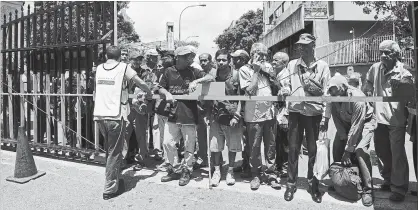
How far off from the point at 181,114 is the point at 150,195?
3.87 feet

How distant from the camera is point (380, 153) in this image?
4312 mm

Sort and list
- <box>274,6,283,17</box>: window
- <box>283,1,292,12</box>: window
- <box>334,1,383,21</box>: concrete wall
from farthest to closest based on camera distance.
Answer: <box>274,6,283,17</box>: window < <box>283,1,292,12</box>: window < <box>334,1,383,21</box>: concrete wall

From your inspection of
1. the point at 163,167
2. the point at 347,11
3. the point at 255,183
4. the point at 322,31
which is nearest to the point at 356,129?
the point at 255,183

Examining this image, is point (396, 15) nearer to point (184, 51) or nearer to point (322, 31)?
point (184, 51)

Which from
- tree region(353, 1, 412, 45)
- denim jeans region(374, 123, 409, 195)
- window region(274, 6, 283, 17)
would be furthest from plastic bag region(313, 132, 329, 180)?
window region(274, 6, 283, 17)

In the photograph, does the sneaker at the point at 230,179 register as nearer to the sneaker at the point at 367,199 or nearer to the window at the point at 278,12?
the sneaker at the point at 367,199

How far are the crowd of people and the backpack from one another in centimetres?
9

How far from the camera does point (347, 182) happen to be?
3.95m

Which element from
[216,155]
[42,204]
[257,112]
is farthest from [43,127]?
[257,112]

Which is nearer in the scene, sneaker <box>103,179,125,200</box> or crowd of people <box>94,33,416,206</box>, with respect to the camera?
crowd of people <box>94,33,416,206</box>

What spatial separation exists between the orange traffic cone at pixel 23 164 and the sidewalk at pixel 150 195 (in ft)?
0.36

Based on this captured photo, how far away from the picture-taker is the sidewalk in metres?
4.00

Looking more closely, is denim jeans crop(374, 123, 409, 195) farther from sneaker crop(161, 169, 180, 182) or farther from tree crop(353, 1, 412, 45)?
tree crop(353, 1, 412, 45)

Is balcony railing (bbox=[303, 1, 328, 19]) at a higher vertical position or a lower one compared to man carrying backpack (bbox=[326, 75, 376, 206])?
higher
